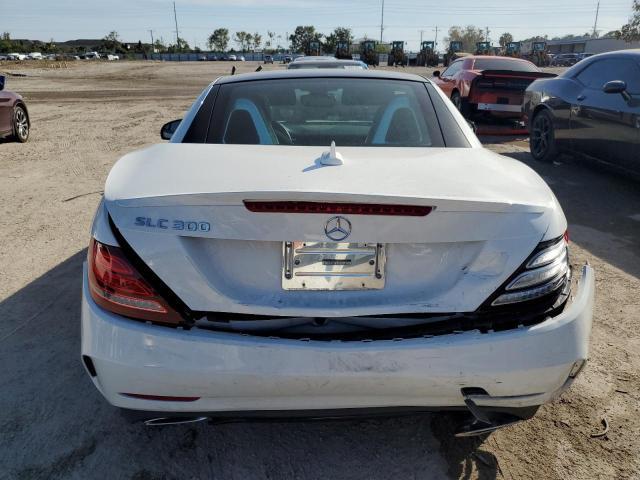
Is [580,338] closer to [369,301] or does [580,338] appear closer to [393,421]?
[369,301]

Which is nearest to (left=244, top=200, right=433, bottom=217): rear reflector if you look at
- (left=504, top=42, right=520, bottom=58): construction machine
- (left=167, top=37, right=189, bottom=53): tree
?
(left=504, top=42, right=520, bottom=58): construction machine

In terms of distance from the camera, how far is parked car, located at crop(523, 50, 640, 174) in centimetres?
595

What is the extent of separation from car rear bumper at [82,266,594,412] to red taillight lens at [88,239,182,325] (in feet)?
0.12

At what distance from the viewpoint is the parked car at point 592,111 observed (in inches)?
234

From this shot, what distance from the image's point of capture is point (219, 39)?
139 m

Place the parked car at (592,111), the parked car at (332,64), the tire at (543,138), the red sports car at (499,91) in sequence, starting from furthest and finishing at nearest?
1. the red sports car at (499,91)
2. the parked car at (332,64)
3. the tire at (543,138)
4. the parked car at (592,111)

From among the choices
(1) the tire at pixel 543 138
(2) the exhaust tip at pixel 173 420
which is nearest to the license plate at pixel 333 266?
(2) the exhaust tip at pixel 173 420

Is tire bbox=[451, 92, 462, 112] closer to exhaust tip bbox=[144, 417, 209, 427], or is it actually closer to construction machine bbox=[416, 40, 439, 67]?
exhaust tip bbox=[144, 417, 209, 427]

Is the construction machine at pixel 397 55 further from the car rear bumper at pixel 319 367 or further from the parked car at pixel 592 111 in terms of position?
the car rear bumper at pixel 319 367

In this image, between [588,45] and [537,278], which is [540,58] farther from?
[537,278]

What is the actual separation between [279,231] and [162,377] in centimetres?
62

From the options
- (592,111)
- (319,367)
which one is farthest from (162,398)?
(592,111)

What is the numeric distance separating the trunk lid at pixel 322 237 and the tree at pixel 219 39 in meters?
148

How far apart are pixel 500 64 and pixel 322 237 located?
12.4m
